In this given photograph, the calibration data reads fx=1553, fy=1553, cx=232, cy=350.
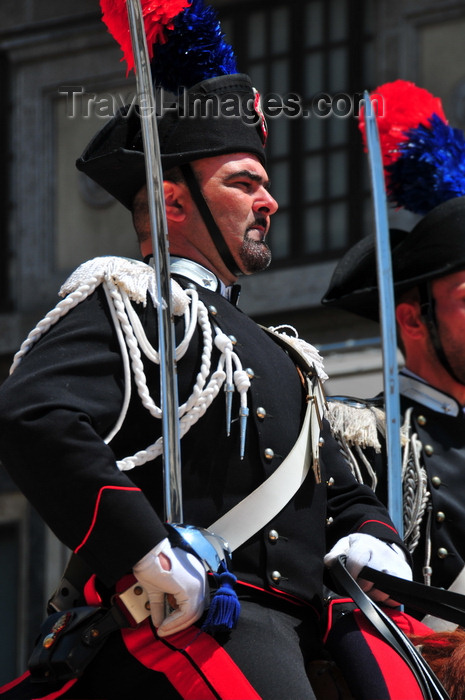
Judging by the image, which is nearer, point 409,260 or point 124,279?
point 124,279

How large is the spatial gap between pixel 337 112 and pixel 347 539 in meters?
6.28

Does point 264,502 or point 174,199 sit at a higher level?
point 174,199

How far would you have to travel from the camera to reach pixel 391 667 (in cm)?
328

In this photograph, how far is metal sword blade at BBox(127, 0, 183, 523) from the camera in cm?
316

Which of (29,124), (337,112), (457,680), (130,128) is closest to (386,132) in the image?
(130,128)

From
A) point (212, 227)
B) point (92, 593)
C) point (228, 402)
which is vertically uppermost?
point (212, 227)

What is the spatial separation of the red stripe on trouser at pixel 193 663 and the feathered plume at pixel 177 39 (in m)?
1.41

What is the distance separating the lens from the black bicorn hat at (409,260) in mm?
4715

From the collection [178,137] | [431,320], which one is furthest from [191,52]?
[431,320]

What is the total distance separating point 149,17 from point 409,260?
143cm

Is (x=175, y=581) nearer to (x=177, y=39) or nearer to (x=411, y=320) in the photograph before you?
(x=177, y=39)

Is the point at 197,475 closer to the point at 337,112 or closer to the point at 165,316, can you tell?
the point at 165,316

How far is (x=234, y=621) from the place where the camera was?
3.12m

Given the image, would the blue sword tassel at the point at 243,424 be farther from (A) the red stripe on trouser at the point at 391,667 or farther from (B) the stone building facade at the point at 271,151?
(B) the stone building facade at the point at 271,151
